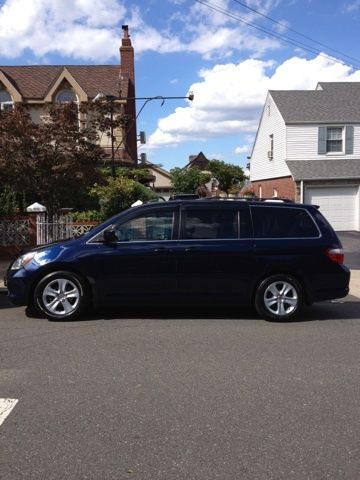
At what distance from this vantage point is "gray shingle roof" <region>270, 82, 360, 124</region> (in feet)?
87.2

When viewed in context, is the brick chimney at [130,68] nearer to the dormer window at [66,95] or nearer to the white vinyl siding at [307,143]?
the dormer window at [66,95]

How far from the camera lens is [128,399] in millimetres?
4586

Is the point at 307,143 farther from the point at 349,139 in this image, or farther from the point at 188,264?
the point at 188,264

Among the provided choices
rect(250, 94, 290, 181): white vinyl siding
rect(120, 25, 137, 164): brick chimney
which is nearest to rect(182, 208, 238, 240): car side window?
rect(250, 94, 290, 181): white vinyl siding

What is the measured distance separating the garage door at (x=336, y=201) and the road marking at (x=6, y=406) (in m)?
22.4

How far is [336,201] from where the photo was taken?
25.7 meters

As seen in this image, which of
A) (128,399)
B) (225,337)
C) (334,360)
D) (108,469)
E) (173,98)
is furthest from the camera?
(173,98)

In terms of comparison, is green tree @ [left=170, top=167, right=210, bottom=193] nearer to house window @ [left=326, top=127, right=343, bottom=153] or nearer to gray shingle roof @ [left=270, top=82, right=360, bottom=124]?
gray shingle roof @ [left=270, top=82, right=360, bottom=124]

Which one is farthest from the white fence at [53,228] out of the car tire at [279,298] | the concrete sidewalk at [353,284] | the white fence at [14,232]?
the car tire at [279,298]

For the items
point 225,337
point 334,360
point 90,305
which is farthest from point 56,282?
point 334,360

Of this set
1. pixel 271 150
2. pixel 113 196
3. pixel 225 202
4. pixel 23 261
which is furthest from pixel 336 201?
pixel 23 261

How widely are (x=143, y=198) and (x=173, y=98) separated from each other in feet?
13.5

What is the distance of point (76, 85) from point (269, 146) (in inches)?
436

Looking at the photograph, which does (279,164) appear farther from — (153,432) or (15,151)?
(153,432)
